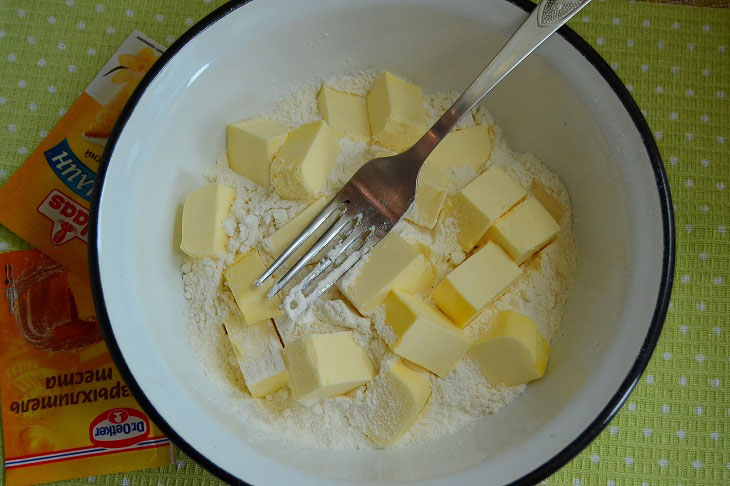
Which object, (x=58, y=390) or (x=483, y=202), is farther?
(x=58, y=390)

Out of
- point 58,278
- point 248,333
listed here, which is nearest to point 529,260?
point 248,333

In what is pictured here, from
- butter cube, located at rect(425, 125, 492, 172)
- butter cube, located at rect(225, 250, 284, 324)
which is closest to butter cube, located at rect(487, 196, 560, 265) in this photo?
butter cube, located at rect(425, 125, 492, 172)

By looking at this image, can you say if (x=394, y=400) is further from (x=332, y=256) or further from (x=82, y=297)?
(x=82, y=297)

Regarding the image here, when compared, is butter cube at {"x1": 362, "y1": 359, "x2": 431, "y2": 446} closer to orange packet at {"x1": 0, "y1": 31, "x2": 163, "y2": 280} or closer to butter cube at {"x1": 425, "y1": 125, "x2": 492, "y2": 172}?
butter cube at {"x1": 425, "y1": 125, "x2": 492, "y2": 172}

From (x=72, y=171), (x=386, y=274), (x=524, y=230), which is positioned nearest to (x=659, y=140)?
(x=524, y=230)

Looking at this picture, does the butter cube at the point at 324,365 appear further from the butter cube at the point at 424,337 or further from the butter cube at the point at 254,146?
the butter cube at the point at 254,146

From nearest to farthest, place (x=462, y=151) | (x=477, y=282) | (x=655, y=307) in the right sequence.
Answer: (x=655, y=307) → (x=477, y=282) → (x=462, y=151)

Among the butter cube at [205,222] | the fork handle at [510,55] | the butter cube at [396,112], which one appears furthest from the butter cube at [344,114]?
the butter cube at [205,222]
